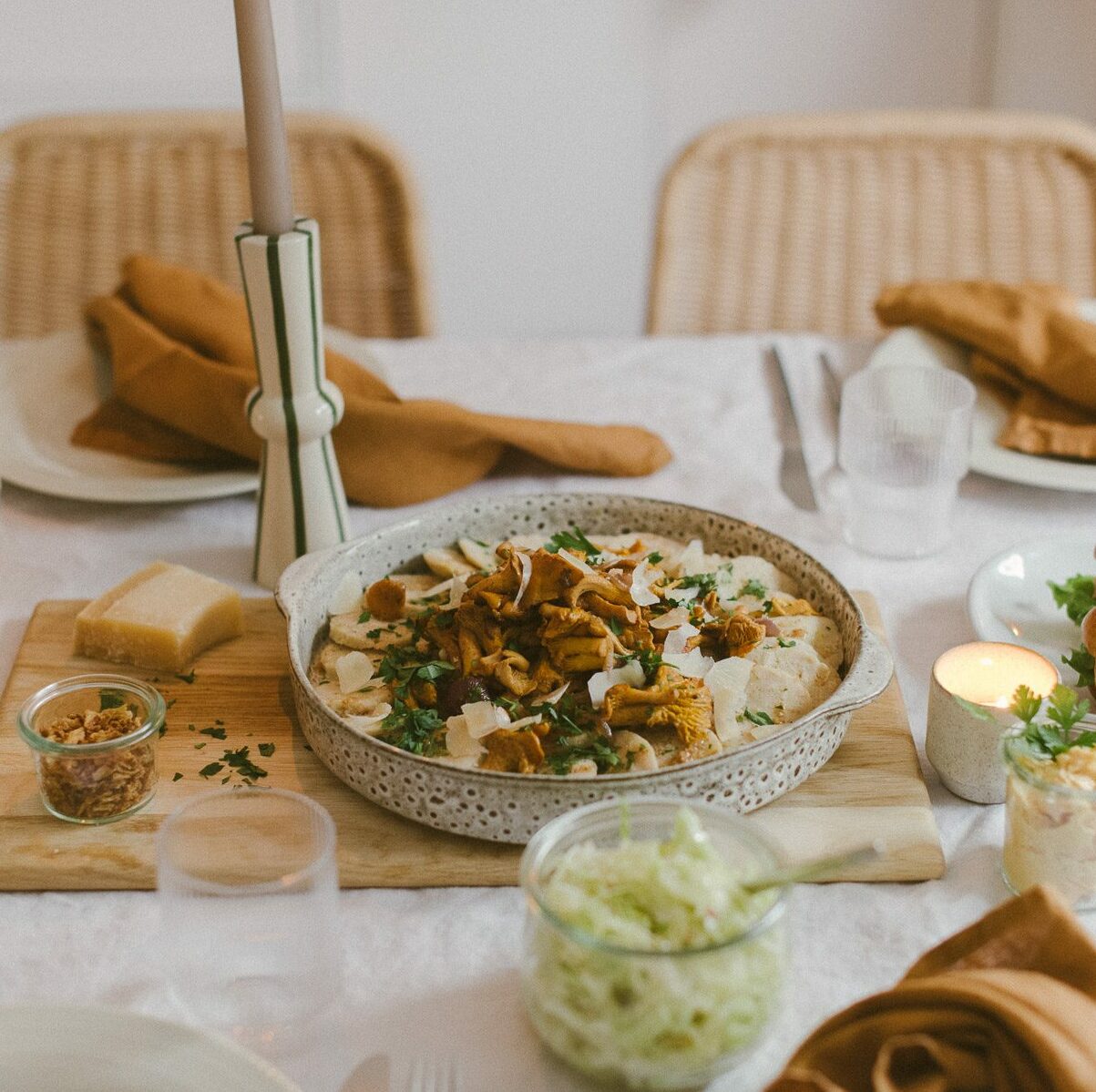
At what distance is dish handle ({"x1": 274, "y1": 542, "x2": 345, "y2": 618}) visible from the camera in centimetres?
121

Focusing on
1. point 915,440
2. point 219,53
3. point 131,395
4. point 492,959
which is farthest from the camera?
point 219,53

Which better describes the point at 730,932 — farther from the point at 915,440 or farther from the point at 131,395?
the point at 131,395

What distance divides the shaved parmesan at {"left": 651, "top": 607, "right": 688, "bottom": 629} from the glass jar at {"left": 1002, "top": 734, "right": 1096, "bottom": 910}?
0.98 feet

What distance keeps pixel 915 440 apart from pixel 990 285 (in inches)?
16.4

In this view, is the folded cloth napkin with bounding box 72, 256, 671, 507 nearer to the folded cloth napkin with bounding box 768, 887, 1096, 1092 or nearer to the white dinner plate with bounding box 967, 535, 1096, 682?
the white dinner plate with bounding box 967, 535, 1096, 682

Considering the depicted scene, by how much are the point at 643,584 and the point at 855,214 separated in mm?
1572

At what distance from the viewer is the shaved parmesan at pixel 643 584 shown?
1174 mm

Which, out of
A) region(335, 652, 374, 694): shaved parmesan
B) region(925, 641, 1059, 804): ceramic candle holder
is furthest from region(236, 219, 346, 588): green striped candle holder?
region(925, 641, 1059, 804): ceramic candle holder

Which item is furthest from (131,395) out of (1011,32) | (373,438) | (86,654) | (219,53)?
(1011,32)

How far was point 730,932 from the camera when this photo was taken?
30.9 inches

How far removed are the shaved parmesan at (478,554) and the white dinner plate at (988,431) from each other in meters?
0.65

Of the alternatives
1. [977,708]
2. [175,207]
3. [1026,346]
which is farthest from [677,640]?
[175,207]

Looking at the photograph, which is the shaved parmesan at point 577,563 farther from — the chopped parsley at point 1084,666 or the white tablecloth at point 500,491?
the chopped parsley at point 1084,666

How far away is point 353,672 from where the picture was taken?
1.17 metres
